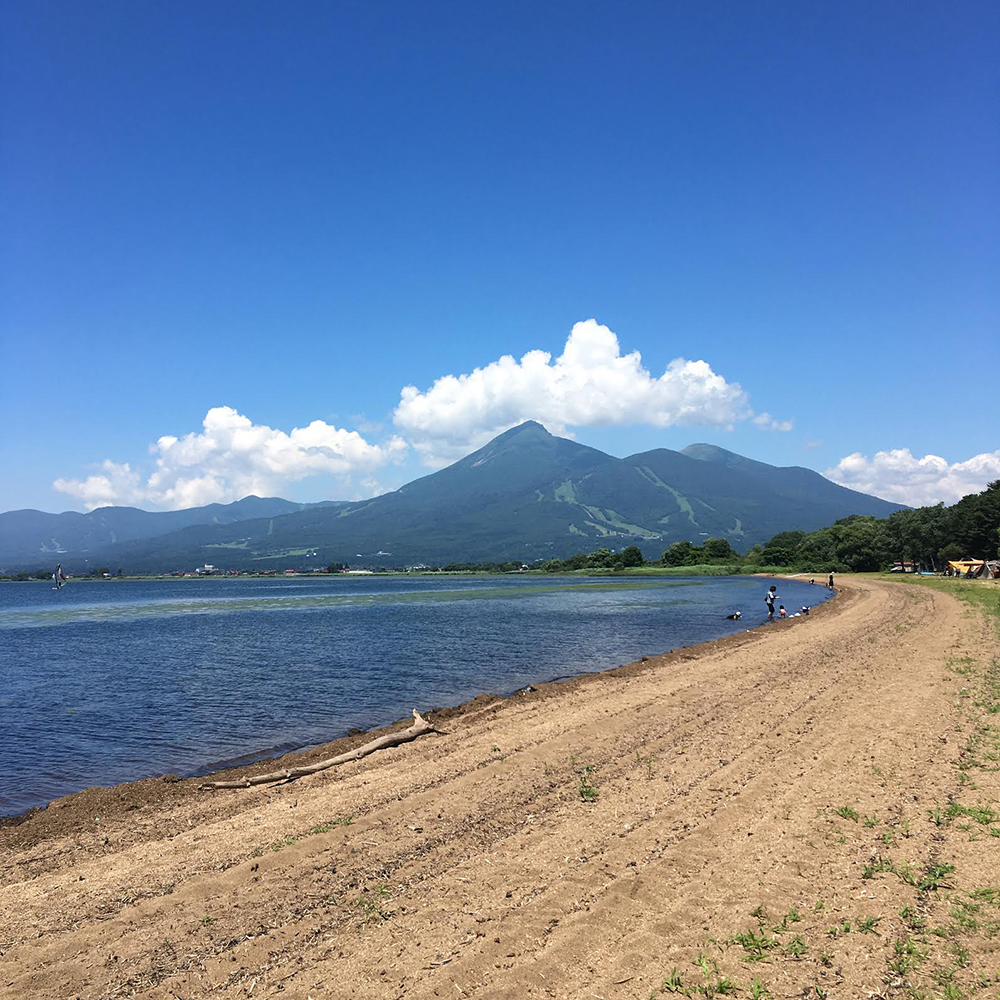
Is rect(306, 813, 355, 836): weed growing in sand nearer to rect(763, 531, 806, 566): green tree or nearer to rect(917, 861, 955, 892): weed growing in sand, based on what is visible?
rect(917, 861, 955, 892): weed growing in sand

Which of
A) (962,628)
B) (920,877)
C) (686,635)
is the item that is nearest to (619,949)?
(920,877)

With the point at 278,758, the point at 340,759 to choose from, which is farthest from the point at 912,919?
the point at 278,758

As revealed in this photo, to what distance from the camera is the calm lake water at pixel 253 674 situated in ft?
67.7

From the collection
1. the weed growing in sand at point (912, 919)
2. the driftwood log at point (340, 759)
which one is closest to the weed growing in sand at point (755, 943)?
the weed growing in sand at point (912, 919)

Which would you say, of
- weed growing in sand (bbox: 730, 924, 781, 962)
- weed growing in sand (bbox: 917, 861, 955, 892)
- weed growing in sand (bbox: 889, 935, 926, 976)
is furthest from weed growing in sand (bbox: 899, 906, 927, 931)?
weed growing in sand (bbox: 730, 924, 781, 962)

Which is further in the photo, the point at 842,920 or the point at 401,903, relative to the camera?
the point at 401,903

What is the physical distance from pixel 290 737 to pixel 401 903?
46.7ft

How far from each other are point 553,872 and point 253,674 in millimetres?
29995

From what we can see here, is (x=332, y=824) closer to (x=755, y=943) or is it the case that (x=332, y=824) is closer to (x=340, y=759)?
(x=340, y=759)

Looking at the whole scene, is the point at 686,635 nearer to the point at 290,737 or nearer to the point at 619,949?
the point at 290,737

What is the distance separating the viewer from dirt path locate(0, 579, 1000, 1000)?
6.96m

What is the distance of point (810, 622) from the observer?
153 ft

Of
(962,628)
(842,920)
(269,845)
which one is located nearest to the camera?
(842,920)

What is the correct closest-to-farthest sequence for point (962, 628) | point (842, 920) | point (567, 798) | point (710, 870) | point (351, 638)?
point (842, 920), point (710, 870), point (567, 798), point (962, 628), point (351, 638)
